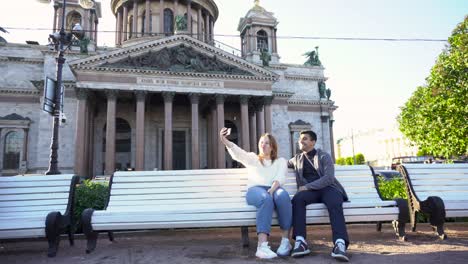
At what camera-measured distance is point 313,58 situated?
34.8m

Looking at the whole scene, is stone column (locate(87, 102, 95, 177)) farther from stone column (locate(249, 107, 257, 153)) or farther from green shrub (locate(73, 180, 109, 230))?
green shrub (locate(73, 180, 109, 230))

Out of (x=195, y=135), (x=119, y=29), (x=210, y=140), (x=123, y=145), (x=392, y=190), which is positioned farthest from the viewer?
(x=119, y=29)

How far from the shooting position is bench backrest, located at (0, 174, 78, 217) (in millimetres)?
4844

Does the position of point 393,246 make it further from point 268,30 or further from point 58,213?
point 268,30

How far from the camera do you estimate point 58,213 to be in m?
4.45

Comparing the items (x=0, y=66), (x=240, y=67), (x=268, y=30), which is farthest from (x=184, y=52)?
(x=0, y=66)

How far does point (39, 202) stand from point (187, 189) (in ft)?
6.98

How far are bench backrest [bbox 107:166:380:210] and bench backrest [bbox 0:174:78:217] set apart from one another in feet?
2.29

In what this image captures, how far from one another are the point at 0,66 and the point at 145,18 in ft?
46.8

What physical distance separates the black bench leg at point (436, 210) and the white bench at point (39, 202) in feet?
17.1

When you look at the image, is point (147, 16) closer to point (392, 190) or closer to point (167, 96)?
point (167, 96)

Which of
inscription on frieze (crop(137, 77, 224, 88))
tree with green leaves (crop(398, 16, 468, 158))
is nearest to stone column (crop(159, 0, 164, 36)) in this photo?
inscription on frieze (crop(137, 77, 224, 88))

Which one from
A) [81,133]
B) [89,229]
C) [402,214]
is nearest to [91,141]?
[81,133]

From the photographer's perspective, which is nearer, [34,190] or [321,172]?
[321,172]
